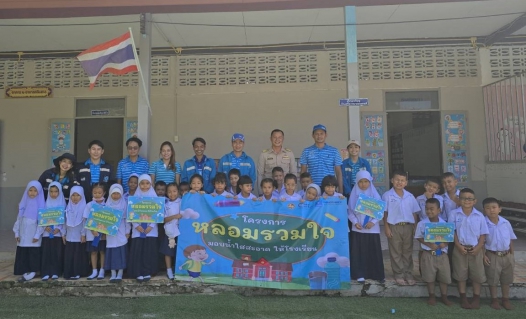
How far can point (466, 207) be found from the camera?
12.6ft

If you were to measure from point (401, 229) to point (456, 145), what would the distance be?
4.07 meters

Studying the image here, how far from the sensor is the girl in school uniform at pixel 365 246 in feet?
13.4

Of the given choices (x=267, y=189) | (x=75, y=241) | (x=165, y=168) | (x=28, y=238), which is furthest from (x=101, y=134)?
(x=267, y=189)

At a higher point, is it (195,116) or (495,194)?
(195,116)

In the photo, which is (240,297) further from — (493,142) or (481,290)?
(493,142)

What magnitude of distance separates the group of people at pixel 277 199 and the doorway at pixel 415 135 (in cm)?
312

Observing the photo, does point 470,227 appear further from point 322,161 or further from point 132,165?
point 132,165

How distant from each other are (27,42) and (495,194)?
9.22 meters

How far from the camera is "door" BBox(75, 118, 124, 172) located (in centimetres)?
762

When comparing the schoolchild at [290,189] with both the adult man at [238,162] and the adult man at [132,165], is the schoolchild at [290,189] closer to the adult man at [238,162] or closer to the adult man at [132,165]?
the adult man at [238,162]

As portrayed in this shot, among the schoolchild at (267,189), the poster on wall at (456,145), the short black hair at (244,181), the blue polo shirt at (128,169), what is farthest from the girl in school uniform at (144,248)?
the poster on wall at (456,145)

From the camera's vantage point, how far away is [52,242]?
4.28 metres

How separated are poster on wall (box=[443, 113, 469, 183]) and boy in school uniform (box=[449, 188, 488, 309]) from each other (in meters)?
3.73

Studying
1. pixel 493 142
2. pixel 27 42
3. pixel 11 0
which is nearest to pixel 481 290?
pixel 493 142
